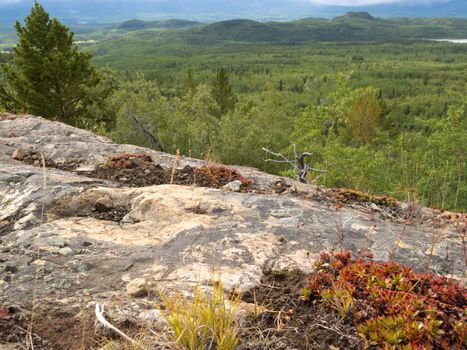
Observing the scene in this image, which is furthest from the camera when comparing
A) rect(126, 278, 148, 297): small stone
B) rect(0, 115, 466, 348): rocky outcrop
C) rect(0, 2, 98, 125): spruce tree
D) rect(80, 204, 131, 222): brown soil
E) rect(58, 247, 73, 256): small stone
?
rect(0, 2, 98, 125): spruce tree

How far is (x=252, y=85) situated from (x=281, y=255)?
128 meters

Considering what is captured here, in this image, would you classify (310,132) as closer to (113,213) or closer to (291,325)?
(113,213)

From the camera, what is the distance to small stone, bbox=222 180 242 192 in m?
6.06

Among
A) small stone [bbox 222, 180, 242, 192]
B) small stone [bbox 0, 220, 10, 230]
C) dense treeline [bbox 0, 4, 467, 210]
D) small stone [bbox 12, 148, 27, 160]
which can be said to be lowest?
dense treeline [bbox 0, 4, 467, 210]

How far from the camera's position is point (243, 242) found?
13.0 feet

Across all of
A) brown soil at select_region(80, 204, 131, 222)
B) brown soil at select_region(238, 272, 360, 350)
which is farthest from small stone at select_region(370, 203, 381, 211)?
brown soil at select_region(80, 204, 131, 222)

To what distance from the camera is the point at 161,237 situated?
4.19 meters

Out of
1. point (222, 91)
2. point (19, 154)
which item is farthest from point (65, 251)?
point (222, 91)

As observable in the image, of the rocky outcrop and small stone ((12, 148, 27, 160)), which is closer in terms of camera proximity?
the rocky outcrop

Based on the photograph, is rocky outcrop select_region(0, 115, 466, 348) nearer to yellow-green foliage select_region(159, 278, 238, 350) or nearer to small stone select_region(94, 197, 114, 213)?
small stone select_region(94, 197, 114, 213)

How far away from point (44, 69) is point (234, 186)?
20383mm

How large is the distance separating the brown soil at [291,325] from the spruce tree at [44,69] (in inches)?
870

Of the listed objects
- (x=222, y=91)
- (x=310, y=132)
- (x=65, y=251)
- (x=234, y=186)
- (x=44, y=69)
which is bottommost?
(x=222, y=91)

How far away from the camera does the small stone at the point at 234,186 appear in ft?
19.9
